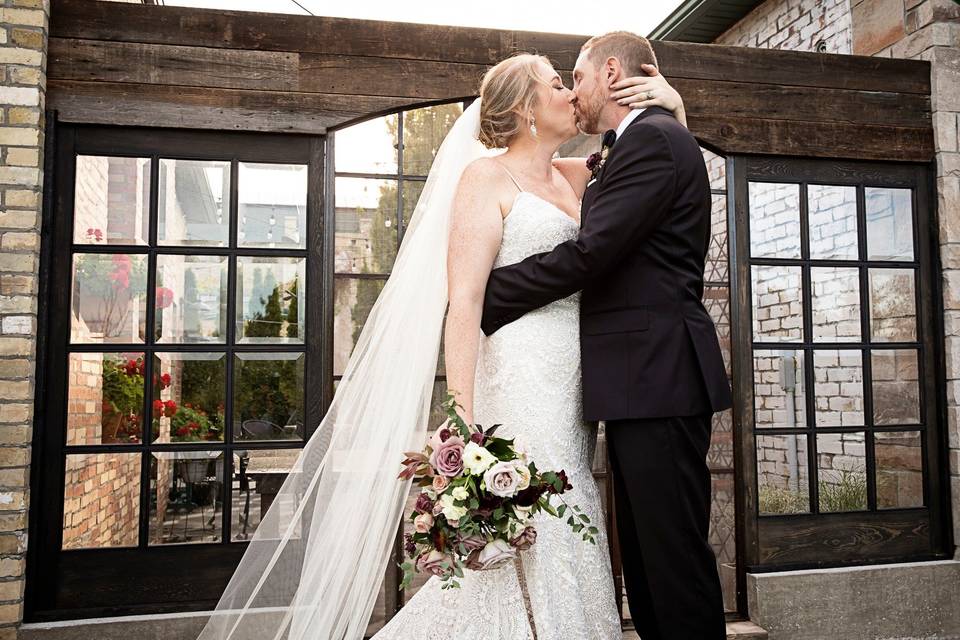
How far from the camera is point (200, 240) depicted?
12.2 ft

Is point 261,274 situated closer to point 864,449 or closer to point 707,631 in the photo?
→ point 707,631

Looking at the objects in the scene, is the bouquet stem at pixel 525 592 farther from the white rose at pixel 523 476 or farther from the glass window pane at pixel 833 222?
the glass window pane at pixel 833 222

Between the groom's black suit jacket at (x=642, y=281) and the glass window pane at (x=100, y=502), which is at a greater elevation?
the groom's black suit jacket at (x=642, y=281)

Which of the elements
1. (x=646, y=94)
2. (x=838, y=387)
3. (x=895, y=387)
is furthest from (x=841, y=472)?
(x=646, y=94)

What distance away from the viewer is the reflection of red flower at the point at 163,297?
3.66 m

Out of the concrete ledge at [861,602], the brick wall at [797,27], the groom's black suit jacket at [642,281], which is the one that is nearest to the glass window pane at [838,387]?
the concrete ledge at [861,602]

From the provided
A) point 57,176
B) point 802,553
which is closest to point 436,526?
point 57,176

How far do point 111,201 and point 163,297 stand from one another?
484 mm

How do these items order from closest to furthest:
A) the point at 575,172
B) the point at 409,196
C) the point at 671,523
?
the point at 671,523 → the point at 575,172 → the point at 409,196

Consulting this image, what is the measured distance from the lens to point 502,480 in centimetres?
186

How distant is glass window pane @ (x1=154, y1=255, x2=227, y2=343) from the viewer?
366 cm

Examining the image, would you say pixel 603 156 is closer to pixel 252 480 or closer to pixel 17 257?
pixel 252 480

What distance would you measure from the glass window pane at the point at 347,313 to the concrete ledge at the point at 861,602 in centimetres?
231

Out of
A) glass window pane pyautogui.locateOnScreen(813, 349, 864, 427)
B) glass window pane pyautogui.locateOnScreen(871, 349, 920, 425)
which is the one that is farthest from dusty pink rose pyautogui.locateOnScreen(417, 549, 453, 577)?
glass window pane pyautogui.locateOnScreen(871, 349, 920, 425)
